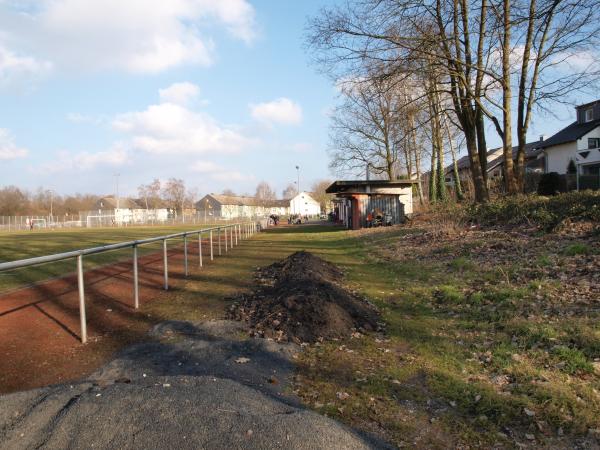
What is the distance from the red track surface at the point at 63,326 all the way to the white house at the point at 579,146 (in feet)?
122

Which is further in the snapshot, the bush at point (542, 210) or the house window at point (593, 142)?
the house window at point (593, 142)

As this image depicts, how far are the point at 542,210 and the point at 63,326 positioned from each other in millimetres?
11908

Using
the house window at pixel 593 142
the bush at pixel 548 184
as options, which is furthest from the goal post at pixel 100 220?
the house window at pixel 593 142

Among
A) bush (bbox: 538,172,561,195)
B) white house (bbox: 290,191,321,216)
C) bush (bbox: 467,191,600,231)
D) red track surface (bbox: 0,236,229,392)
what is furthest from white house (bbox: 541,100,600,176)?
white house (bbox: 290,191,321,216)

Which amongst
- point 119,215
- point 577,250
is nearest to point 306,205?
point 119,215

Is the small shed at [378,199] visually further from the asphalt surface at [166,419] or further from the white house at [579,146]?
the asphalt surface at [166,419]

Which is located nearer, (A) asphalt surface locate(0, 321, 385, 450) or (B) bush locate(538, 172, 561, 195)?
(A) asphalt surface locate(0, 321, 385, 450)

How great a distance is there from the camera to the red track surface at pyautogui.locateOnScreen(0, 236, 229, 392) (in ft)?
14.8

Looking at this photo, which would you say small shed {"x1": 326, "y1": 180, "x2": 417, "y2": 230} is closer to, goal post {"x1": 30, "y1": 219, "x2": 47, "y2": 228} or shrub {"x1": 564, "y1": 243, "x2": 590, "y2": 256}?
shrub {"x1": 564, "y1": 243, "x2": 590, "y2": 256}

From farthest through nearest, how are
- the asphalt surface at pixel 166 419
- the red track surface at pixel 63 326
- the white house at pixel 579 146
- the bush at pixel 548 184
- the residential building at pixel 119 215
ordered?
1. the residential building at pixel 119 215
2. the white house at pixel 579 146
3. the bush at pixel 548 184
4. the red track surface at pixel 63 326
5. the asphalt surface at pixel 166 419

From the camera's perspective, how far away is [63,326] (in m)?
6.19

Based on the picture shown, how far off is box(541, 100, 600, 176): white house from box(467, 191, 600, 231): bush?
2495cm

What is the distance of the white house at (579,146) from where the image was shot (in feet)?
123

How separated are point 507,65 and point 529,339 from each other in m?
14.2
